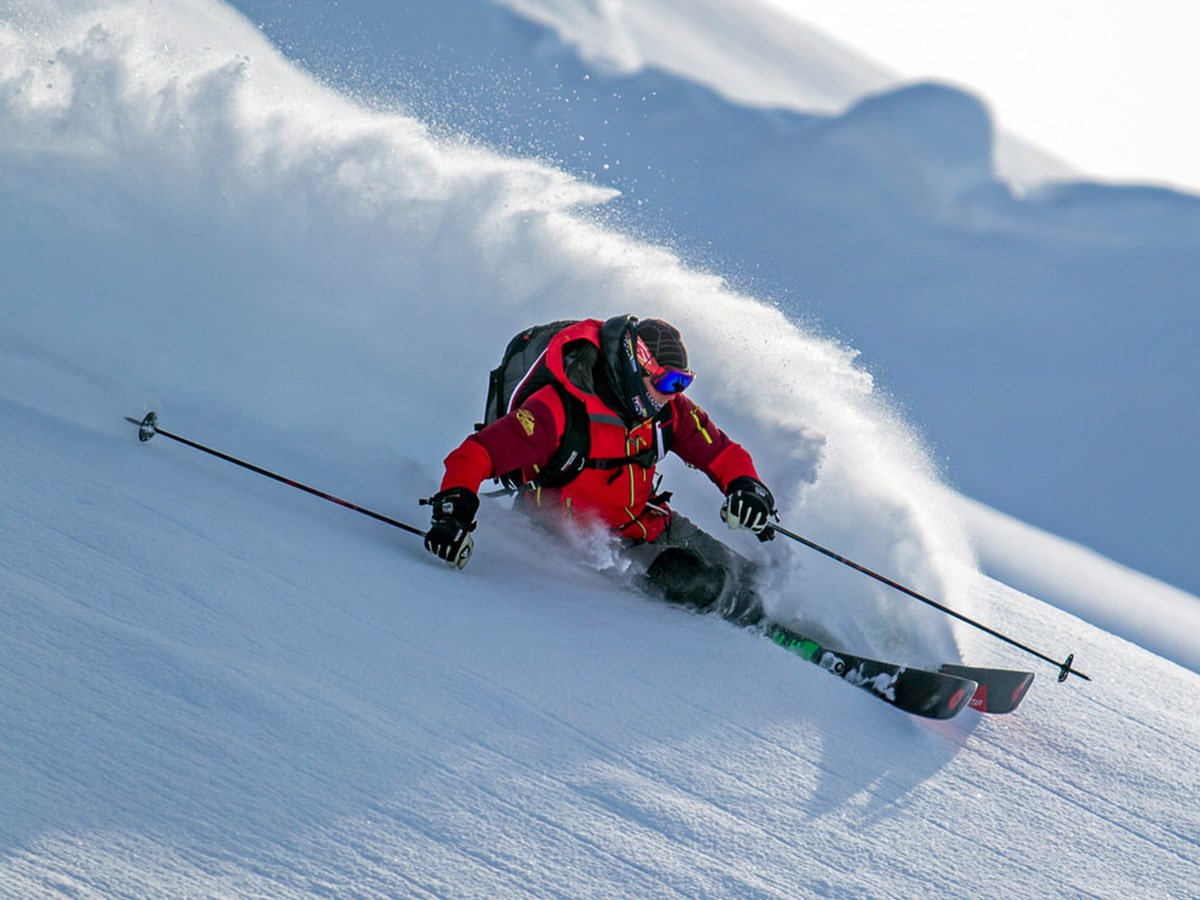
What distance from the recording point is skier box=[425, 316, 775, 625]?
181 inches

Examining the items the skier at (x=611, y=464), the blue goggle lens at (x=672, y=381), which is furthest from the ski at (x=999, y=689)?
the blue goggle lens at (x=672, y=381)

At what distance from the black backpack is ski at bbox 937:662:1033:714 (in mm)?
1860

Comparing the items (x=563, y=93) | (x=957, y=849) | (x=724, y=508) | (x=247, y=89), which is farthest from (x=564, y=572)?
(x=563, y=93)

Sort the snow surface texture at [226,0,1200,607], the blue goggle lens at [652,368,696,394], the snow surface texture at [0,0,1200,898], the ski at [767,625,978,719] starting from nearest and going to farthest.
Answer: the snow surface texture at [0,0,1200,898] < the ski at [767,625,978,719] < the blue goggle lens at [652,368,696,394] < the snow surface texture at [226,0,1200,607]

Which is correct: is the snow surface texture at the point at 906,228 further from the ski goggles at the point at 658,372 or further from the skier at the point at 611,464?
the ski goggles at the point at 658,372

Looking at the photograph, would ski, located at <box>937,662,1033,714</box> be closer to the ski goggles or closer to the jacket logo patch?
the ski goggles

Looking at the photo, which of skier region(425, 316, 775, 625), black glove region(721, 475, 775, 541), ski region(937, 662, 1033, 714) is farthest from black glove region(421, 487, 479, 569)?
ski region(937, 662, 1033, 714)

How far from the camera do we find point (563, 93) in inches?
1366

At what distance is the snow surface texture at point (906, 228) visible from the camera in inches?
842

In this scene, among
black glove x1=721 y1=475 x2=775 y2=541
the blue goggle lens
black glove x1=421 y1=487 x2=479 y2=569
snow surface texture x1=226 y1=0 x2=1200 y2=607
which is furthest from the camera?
snow surface texture x1=226 y1=0 x2=1200 y2=607

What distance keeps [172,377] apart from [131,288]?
3.96 feet

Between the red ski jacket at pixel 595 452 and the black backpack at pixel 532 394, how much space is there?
1.2 inches

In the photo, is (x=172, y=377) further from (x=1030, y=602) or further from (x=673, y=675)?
(x=1030, y=602)

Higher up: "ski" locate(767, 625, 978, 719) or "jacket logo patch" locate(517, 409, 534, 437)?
"jacket logo patch" locate(517, 409, 534, 437)
